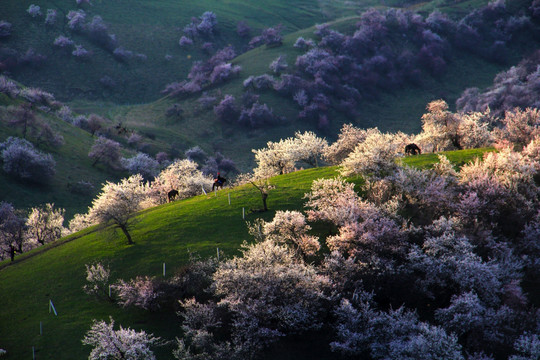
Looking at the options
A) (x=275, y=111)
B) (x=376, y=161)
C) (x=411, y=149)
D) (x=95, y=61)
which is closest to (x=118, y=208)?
(x=376, y=161)

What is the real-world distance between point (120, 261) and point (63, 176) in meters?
61.5

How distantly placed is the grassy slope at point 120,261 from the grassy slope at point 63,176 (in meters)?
39.0

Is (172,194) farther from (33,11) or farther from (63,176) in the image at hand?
(33,11)

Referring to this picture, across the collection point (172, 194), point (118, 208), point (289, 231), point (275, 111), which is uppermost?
point (275, 111)

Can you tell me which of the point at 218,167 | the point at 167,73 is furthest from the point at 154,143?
the point at 167,73

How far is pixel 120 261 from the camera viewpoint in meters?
43.4

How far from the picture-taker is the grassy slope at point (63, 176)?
86000 mm

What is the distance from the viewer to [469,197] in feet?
135

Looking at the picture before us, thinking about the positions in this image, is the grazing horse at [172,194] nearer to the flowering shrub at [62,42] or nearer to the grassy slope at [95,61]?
the grassy slope at [95,61]

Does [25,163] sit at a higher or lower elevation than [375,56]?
lower

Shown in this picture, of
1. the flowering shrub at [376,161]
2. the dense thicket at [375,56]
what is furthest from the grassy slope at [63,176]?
the flowering shrub at [376,161]

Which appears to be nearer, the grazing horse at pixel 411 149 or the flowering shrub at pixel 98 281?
the flowering shrub at pixel 98 281

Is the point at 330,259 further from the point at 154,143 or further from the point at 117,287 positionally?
the point at 154,143

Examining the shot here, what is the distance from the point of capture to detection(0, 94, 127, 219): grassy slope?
86.0 m
